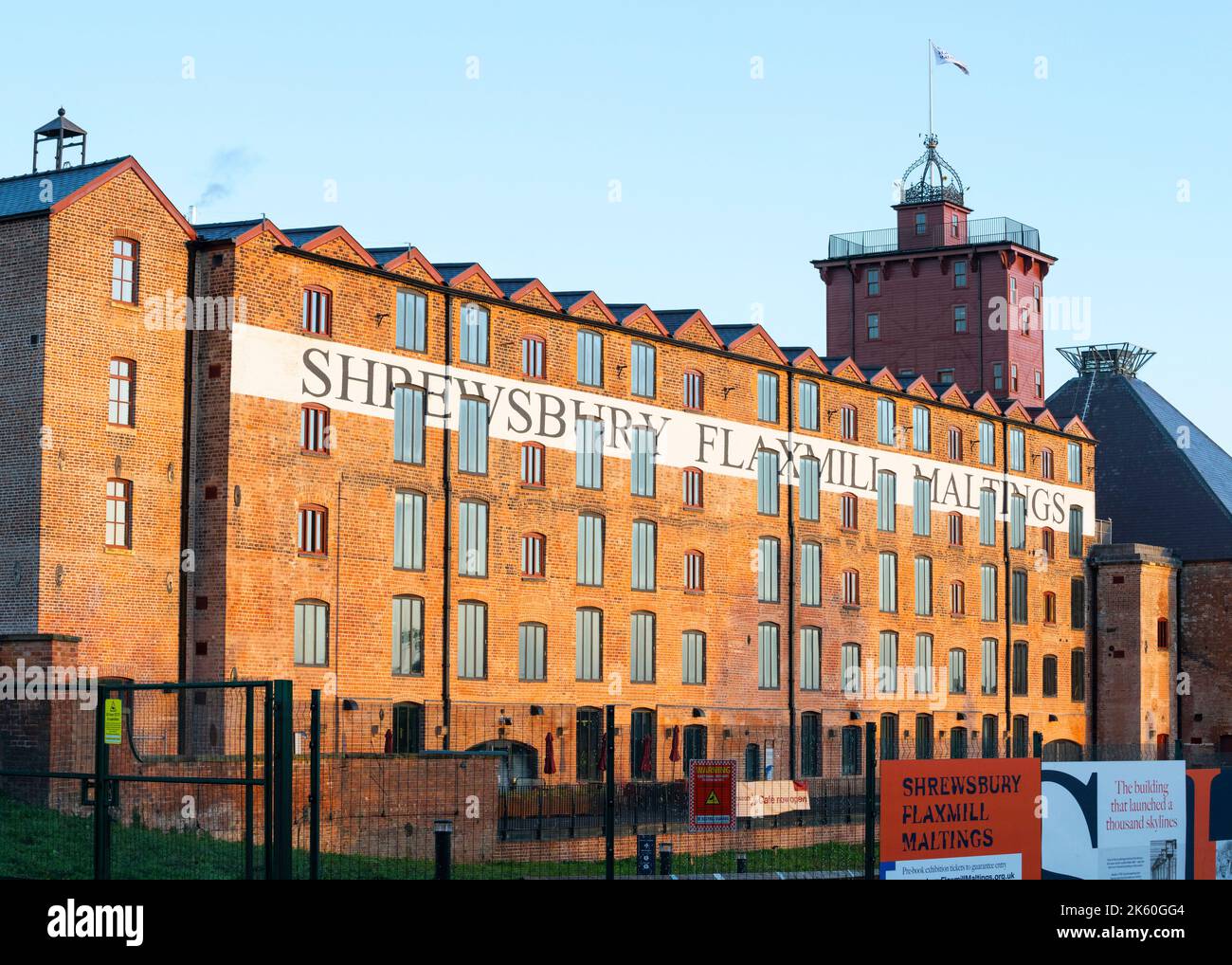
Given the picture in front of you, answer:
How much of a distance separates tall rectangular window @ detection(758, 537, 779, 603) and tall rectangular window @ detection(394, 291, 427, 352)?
15.4 metres

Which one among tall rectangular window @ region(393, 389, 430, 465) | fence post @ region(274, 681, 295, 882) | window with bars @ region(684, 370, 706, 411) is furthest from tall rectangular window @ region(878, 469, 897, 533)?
fence post @ region(274, 681, 295, 882)

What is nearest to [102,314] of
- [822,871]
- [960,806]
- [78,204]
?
[78,204]

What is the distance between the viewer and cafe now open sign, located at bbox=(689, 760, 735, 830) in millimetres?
23672

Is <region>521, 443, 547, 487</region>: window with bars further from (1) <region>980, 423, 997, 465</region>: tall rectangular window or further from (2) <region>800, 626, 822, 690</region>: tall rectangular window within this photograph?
(1) <region>980, 423, 997, 465</region>: tall rectangular window

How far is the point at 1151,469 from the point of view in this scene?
80000mm

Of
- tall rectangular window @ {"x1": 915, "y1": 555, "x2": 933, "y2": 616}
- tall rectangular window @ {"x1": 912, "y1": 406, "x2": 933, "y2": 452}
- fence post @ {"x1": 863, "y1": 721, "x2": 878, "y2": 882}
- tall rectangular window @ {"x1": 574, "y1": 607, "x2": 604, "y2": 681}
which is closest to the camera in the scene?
fence post @ {"x1": 863, "y1": 721, "x2": 878, "y2": 882}

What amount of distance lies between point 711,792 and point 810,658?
3460 centimetres

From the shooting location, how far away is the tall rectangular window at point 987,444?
6819 cm

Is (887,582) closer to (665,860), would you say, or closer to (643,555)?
(643,555)

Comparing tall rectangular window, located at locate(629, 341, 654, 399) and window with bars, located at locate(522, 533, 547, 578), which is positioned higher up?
tall rectangular window, located at locate(629, 341, 654, 399)

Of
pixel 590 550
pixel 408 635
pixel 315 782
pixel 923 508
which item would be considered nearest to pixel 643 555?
pixel 590 550

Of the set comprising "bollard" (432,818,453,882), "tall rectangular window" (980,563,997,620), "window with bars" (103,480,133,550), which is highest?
"window with bars" (103,480,133,550)

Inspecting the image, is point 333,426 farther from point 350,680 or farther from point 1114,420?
point 1114,420
